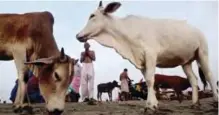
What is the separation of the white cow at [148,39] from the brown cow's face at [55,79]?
1649 mm

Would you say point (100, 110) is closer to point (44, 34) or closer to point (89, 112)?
point (89, 112)

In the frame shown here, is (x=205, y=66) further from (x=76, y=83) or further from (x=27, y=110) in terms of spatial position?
(x=27, y=110)

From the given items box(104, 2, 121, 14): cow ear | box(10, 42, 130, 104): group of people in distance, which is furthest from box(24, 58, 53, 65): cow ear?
box(10, 42, 130, 104): group of people in distance

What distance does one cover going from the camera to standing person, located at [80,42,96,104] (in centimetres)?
1013

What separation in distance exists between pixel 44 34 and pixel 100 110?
69.5 inches

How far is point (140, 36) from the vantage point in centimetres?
821

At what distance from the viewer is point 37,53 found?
7785mm

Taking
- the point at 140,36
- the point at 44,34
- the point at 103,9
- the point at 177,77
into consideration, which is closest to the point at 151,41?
the point at 140,36

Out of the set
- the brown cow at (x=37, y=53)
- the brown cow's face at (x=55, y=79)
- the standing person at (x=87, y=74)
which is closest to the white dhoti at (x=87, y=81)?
the standing person at (x=87, y=74)

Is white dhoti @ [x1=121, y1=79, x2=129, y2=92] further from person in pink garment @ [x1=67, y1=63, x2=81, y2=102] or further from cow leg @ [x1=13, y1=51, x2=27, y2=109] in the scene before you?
cow leg @ [x1=13, y1=51, x2=27, y2=109]

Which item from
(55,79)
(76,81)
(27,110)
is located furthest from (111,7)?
(76,81)

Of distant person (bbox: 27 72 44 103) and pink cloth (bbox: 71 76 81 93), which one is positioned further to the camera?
A: pink cloth (bbox: 71 76 81 93)

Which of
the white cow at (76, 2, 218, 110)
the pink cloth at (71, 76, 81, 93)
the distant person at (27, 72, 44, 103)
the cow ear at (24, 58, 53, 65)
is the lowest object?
the distant person at (27, 72, 44, 103)

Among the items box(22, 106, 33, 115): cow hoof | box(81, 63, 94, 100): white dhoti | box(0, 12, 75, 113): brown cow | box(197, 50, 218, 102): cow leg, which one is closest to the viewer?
box(0, 12, 75, 113): brown cow
